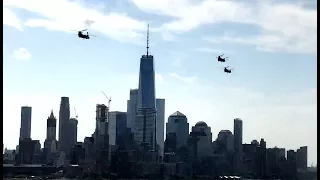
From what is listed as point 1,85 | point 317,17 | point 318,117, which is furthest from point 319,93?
point 1,85

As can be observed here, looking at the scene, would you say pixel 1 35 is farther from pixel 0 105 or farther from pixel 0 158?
pixel 0 158

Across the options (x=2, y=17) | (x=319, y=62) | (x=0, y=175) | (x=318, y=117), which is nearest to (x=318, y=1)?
(x=319, y=62)

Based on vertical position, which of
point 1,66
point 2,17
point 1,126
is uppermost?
point 2,17

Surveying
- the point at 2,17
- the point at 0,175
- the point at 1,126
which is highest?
the point at 2,17

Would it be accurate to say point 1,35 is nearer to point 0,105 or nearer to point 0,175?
point 0,105

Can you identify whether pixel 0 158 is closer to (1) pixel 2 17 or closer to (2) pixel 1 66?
(2) pixel 1 66

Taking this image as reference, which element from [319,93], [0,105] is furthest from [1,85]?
[319,93]

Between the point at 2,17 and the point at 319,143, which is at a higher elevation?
the point at 2,17

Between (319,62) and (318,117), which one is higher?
(319,62)
